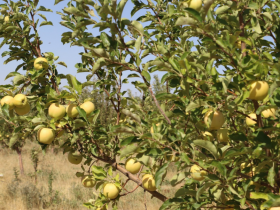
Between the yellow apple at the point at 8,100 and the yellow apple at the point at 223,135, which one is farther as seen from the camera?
the yellow apple at the point at 8,100

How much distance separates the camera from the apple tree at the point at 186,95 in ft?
3.86

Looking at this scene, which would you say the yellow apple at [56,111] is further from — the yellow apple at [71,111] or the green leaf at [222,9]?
the green leaf at [222,9]

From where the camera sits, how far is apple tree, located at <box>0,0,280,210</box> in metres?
1.18

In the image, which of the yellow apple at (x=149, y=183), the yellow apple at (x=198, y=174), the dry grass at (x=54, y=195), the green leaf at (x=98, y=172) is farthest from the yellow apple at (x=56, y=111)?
the dry grass at (x=54, y=195)

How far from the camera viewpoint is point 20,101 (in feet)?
5.86

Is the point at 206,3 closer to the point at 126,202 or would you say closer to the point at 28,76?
the point at 28,76

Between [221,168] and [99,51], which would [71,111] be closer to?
[99,51]

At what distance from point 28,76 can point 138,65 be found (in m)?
0.99

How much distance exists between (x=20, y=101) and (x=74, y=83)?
41 centimetres


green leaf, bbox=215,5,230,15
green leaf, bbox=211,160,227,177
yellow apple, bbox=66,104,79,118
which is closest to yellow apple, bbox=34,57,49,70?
yellow apple, bbox=66,104,79,118

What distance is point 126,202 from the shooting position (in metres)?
7.19

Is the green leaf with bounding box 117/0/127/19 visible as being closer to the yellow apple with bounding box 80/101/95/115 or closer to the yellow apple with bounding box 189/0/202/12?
the yellow apple with bounding box 189/0/202/12

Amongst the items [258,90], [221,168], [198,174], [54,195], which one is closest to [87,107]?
[198,174]

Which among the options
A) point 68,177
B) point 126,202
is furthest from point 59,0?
point 68,177
